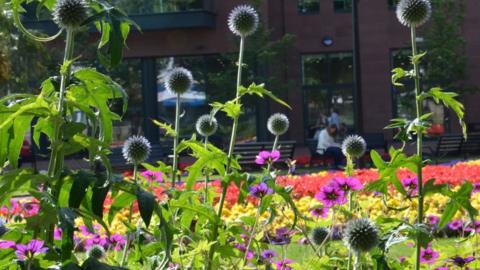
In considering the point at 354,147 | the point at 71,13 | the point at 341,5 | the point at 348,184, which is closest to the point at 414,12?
the point at 348,184

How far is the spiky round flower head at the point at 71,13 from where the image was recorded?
2.84m

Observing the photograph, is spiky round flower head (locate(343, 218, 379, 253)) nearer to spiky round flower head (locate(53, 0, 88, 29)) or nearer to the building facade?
spiky round flower head (locate(53, 0, 88, 29))

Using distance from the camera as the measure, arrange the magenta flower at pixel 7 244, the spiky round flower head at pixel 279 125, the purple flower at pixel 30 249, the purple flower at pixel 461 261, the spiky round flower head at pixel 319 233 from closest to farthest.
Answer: the purple flower at pixel 30 249
the magenta flower at pixel 7 244
the purple flower at pixel 461 261
the spiky round flower head at pixel 319 233
the spiky round flower head at pixel 279 125

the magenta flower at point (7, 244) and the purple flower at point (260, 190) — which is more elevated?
the purple flower at point (260, 190)

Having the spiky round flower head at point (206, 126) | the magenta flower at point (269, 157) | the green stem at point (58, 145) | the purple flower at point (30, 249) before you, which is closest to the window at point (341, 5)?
the spiky round flower head at point (206, 126)

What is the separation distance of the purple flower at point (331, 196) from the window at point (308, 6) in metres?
28.0

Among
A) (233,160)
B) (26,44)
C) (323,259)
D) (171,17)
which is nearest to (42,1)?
(233,160)

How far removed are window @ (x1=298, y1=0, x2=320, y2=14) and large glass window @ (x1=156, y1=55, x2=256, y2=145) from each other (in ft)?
12.9

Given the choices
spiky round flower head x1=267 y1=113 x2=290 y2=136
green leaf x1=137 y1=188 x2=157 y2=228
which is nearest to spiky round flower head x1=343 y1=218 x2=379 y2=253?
green leaf x1=137 y1=188 x2=157 y2=228

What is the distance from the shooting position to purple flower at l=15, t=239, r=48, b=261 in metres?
2.50

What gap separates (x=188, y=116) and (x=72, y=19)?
27465 mm

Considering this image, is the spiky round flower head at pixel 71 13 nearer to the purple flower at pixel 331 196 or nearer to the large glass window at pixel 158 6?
the purple flower at pixel 331 196

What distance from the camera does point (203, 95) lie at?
3012cm

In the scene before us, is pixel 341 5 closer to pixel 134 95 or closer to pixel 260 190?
pixel 134 95
